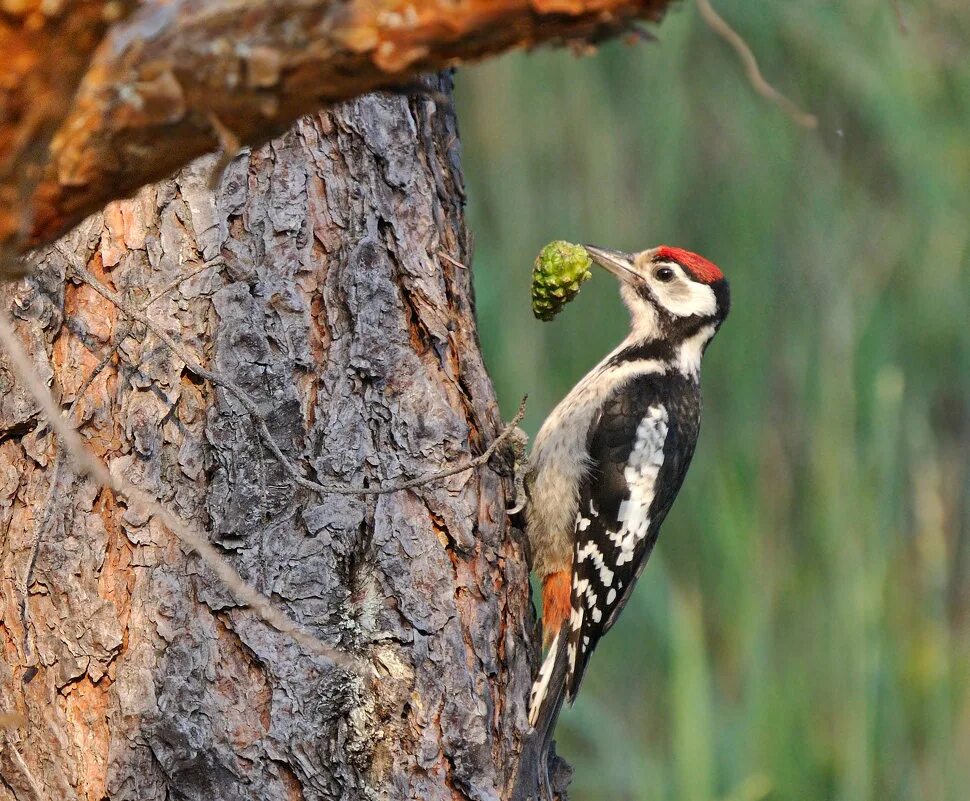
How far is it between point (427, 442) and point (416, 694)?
1.42 feet

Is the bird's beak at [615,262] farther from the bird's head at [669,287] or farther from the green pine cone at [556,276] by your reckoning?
the green pine cone at [556,276]

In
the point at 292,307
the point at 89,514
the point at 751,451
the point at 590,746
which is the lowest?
the point at 590,746

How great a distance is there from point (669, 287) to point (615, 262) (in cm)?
16

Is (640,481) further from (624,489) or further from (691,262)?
(691,262)

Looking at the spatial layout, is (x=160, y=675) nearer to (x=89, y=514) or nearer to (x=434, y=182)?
(x=89, y=514)

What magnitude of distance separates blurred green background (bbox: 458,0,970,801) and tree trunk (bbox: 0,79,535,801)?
1.24 metres

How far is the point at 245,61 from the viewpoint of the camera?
0.92m

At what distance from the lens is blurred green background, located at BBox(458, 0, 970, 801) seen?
320 cm

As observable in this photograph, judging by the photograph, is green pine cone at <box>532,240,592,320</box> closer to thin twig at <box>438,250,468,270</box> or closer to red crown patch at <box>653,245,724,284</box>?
thin twig at <box>438,250,468,270</box>

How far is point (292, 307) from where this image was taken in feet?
6.36

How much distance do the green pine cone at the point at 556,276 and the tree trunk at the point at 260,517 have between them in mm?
395

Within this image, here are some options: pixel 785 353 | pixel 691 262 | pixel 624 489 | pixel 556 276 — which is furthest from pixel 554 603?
pixel 785 353

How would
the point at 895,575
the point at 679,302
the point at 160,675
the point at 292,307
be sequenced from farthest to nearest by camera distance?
the point at 895,575
the point at 679,302
the point at 292,307
the point at 160,675

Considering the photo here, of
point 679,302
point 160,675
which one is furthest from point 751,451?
point 160,675
